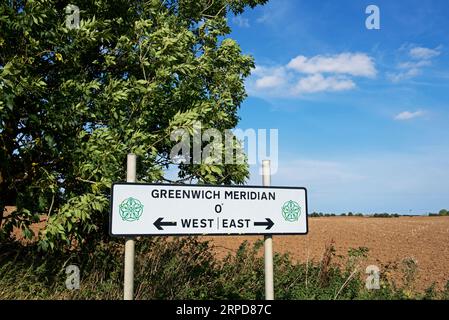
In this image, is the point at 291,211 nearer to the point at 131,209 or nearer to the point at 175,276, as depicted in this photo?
the point at 131,209


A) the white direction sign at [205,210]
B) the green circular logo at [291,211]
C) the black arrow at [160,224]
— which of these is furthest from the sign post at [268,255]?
the black arrow at [160,224]

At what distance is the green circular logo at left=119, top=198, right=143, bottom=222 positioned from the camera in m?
4.24

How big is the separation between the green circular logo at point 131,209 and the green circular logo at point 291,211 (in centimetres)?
173

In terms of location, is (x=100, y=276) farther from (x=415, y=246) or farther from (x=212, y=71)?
(x=415, y=246)

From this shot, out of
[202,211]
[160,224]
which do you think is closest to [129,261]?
[160,224]

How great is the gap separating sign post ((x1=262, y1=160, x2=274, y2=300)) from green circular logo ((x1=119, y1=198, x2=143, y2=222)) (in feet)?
5.07

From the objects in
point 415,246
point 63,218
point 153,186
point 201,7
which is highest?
point 201,7

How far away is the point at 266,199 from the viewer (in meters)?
4.83

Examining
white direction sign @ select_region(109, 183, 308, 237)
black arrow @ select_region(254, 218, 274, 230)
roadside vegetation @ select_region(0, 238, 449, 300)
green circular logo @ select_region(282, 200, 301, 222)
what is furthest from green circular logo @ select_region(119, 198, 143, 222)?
roadside vegetation @ select_region(0, 238, 449, 300)

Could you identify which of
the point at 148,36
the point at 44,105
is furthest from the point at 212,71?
the point at 44,105

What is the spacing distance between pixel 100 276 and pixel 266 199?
13.5ft

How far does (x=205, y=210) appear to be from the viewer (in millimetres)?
4535

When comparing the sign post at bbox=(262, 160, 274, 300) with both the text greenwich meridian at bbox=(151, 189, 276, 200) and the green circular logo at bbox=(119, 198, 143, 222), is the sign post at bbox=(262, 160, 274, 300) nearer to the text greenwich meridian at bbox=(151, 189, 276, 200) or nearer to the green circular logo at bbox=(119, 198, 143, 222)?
the text greenwich meridian at bbox=(151, 189, 276, 200)

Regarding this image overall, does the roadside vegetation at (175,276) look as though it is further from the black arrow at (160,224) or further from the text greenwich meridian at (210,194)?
the text greenwich meridian at (210,194)
